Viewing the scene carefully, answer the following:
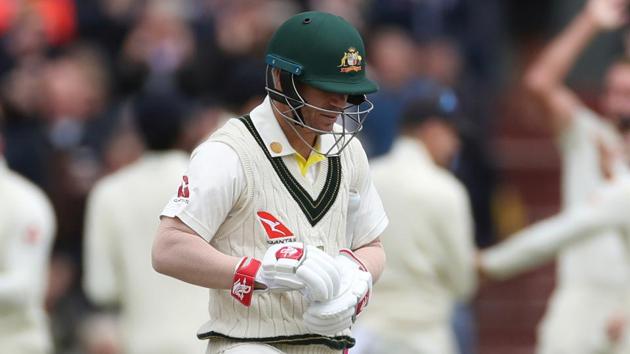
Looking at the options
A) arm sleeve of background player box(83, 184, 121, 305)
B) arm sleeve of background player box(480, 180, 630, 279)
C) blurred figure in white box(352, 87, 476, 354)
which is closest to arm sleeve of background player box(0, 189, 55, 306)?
arm sleeve of background player box(83, 184, 121, 305)

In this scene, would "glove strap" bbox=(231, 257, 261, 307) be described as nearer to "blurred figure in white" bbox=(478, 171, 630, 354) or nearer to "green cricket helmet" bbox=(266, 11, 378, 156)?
"green cricket helmet" bbox=(266, 11, 378, 156)

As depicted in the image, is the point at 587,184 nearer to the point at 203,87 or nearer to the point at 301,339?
the point at 203,87

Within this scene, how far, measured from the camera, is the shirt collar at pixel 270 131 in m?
5.86

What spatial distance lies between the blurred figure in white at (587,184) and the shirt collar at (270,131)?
3408 mm

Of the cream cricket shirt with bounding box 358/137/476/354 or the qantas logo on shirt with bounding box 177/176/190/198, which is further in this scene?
the cream cricket shirt with bounding box 358/137/476/354

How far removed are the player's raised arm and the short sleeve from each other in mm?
4399

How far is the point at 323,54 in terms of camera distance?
578 cm

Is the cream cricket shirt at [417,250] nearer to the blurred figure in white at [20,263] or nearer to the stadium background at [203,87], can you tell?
the blurred figure in white at [20,263]

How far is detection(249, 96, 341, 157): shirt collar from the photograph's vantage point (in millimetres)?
5859

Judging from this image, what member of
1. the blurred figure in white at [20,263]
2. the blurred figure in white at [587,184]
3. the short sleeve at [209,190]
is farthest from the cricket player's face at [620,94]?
the short sleeve at [209,190]

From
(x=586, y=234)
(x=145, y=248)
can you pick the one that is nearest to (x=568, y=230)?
(x=586, y=234)

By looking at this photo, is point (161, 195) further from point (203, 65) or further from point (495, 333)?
point (495, 333)

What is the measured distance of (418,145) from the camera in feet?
31.1

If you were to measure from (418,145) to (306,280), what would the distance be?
4.10 metres
